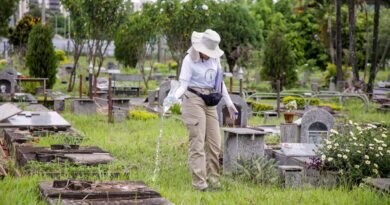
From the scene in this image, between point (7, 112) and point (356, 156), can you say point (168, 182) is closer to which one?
point (356, 156)

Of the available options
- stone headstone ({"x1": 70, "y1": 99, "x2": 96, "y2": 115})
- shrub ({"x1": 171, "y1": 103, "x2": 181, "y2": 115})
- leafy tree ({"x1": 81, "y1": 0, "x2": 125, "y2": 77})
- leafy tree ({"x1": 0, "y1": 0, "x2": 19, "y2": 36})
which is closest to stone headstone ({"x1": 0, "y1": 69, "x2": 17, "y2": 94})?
stone headstone ({"x1": 70, "y1": 99, "x2": 96, "y2": 115})

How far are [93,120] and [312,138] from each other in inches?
248

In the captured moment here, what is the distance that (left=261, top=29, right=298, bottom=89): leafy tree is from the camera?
108 ft

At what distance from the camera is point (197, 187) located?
29.9ft

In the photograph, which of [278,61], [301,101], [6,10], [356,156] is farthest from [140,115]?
[6,10]

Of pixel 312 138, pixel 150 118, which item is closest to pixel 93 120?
pixel 150 118

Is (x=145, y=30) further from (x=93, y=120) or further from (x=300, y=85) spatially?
(x=93, y=120)

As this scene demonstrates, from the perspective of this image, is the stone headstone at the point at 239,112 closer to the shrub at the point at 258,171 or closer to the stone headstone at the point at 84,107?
the stone headstone at the point at 84,107

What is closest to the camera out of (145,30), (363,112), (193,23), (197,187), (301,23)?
(197,187)

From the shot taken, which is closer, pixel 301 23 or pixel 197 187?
pixel 197 187

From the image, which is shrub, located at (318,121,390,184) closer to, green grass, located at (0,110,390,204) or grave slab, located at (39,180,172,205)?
green grass, located at (0,110,390,204)

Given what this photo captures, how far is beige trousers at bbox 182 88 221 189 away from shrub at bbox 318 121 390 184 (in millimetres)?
1582

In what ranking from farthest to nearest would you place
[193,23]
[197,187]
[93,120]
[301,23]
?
[301,23], [193,23], [93,120], [197,187]

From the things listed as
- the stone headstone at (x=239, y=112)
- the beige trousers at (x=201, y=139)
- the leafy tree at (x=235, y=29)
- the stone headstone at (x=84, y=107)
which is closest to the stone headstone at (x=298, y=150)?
the beige trousers at (x=201, y=139)
